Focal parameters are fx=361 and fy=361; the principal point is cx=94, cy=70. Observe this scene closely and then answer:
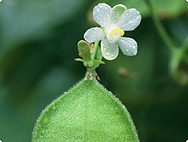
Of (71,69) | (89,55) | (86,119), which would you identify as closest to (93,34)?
(89,55)

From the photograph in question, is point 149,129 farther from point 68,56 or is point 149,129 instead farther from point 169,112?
point 68,56

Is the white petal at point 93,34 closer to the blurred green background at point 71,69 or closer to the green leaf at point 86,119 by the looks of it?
the green leaf at point 86,119

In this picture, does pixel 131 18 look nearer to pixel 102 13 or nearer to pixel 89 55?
pixel 102 13

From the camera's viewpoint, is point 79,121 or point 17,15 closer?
point 79,121

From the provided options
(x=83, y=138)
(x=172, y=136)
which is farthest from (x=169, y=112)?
(x=83, y=138)

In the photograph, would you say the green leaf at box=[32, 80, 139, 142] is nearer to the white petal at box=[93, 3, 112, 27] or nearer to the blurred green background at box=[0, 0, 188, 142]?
the white petal at box=[93, 3, 112, 27]

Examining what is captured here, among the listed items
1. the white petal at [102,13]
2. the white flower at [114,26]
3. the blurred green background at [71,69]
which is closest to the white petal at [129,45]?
the white flower at [114,26]
